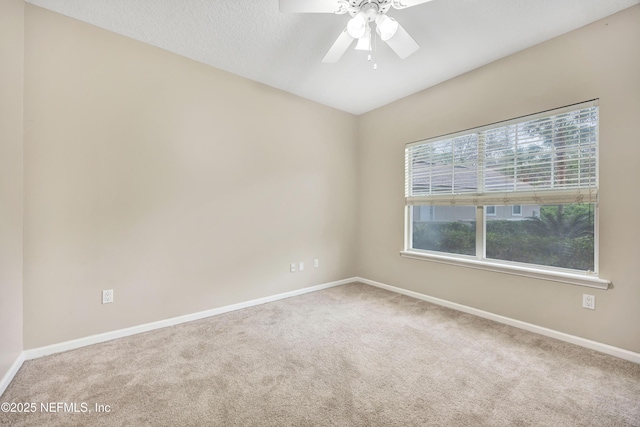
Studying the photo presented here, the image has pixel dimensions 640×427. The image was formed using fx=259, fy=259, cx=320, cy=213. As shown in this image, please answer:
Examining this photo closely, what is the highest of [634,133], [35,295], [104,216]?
[634,133]

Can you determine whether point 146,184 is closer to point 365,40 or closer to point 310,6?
point 310,6

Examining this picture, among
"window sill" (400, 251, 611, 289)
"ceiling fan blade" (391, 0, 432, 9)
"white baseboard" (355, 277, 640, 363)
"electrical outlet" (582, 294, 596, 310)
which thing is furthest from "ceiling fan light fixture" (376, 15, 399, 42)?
"white baseboard" (355, 277, 640, 363)

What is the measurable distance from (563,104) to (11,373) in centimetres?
475

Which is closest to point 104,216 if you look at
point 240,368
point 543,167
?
point 240,368

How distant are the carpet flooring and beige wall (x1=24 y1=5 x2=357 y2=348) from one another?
17.2 inches

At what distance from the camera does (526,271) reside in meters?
2.47

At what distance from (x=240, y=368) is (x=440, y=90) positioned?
3570 millimetres

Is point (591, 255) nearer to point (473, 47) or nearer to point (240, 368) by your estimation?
point (473, 47)

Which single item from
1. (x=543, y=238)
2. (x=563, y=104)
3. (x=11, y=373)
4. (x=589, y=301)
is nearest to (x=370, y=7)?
(x=563, y=104)

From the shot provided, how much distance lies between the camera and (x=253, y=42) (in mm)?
2398

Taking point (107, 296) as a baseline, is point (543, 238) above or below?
above

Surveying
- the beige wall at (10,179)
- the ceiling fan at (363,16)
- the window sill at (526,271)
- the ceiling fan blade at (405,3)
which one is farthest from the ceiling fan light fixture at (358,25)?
the window sill at (526,271)

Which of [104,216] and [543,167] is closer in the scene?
[104,216]

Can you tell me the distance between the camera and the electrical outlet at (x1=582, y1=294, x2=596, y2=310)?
2143 mm
